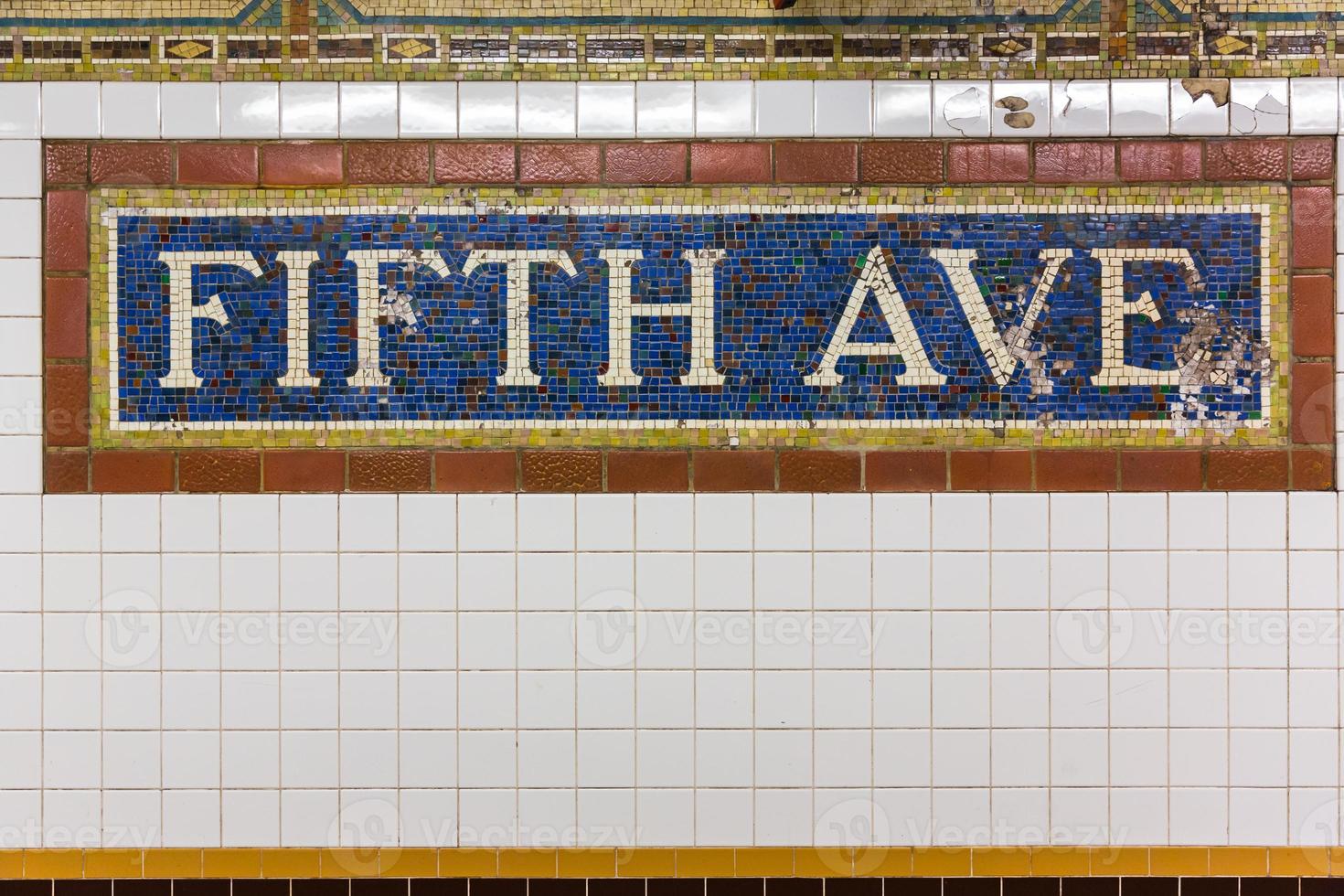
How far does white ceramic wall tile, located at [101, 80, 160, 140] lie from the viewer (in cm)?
232

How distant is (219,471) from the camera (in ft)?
7.63

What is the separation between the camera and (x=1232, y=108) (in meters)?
2.32

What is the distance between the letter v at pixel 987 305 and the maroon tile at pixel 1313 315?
2.27 ft

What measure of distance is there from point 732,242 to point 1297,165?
1.70 meters

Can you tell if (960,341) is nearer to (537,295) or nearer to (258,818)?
(537,295)

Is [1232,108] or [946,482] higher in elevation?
[1232,108]

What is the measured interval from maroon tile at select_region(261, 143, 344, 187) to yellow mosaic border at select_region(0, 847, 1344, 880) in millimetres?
2007

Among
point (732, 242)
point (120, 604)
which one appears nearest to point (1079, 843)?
point (732, 242)

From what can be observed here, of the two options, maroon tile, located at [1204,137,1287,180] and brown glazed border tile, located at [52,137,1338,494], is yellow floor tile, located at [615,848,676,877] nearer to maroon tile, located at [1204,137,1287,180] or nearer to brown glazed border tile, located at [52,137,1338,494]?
brown glazed border tile, located at [52,137,1338,494]

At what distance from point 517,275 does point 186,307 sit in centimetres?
99

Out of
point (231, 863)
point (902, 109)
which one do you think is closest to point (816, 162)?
point (902, 109)

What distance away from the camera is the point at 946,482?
7.65 feet

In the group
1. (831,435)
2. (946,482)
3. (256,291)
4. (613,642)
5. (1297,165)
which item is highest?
(1297,165)

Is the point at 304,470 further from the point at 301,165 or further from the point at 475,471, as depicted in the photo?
the point at 301,165
